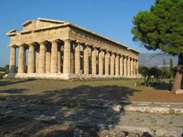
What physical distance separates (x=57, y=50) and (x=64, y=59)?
503 cm

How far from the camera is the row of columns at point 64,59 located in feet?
173

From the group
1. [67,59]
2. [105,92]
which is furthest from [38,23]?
[105,92]

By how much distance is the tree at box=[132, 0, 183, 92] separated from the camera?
23.5 meters

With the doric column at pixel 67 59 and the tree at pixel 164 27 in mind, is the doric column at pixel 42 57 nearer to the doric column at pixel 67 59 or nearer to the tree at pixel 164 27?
the doric column at pixel 67 59

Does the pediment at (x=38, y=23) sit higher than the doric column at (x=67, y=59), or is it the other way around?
the pediment at (x=38, y=23)

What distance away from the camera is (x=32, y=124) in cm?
941

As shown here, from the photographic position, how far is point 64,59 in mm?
51031

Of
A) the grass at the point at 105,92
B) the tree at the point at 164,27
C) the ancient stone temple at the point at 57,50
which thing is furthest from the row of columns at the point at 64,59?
the tree at the point at 164,27

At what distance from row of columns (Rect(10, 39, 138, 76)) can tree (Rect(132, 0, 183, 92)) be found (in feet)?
85.1

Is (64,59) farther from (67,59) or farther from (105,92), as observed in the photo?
(105,92)

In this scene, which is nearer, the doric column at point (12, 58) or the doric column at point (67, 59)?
the doric column at point (67, 59)

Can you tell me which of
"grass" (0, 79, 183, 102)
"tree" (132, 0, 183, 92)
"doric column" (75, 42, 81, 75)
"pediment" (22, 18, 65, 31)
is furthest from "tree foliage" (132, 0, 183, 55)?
"pediment" (22, 18, 65, 31)

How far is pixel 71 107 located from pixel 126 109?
2.85m

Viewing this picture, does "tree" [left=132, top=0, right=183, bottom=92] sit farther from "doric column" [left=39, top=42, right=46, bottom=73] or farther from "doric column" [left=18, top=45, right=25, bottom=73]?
"doric column" [left=18, top=45, right=25, bottom=73]
